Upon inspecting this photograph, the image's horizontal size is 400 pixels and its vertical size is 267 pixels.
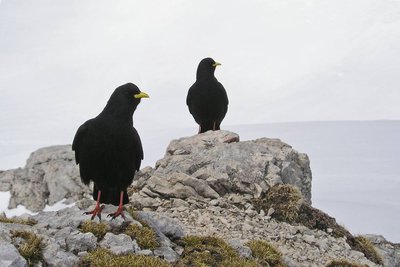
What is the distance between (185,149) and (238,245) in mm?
9099

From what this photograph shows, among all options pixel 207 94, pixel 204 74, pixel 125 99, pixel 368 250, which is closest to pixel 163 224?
pixel 125 99

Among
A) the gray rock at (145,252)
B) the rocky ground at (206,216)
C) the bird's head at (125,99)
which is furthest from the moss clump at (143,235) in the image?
the bird's head at (125,99)

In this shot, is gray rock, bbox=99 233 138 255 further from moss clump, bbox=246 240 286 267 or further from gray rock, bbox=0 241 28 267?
moss clump, bbox=246 240 286 267

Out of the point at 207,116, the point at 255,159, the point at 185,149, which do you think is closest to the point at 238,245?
the point at 255,159

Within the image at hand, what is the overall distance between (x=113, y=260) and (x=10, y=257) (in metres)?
1.73

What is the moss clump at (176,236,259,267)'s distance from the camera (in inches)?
481

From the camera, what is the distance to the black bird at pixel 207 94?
23312 millimetres

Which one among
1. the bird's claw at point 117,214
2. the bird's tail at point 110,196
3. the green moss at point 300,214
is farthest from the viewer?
the green moss at point 300,214

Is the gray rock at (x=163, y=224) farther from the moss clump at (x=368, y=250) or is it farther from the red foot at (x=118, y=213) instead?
the moss clump at (x=368, y=250)

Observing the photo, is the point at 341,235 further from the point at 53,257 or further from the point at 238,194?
the point at 53,257

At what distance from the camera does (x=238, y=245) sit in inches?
533

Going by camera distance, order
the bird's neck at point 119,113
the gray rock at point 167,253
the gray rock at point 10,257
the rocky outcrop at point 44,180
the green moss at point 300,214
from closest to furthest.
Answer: the gray rock at point 10,257 < the gray rock at point 167,253 < the bird's neck at point 119,113 < the green moss at point 300,214 < the rocky outcrop at point 44,180

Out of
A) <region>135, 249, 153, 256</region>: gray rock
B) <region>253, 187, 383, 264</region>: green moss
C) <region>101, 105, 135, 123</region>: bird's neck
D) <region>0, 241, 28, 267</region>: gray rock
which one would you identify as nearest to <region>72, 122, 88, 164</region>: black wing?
<region>101, 105, 135, 123</region>: bird's neck

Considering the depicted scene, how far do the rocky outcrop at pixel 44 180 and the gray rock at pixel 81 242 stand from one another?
92.0ft
